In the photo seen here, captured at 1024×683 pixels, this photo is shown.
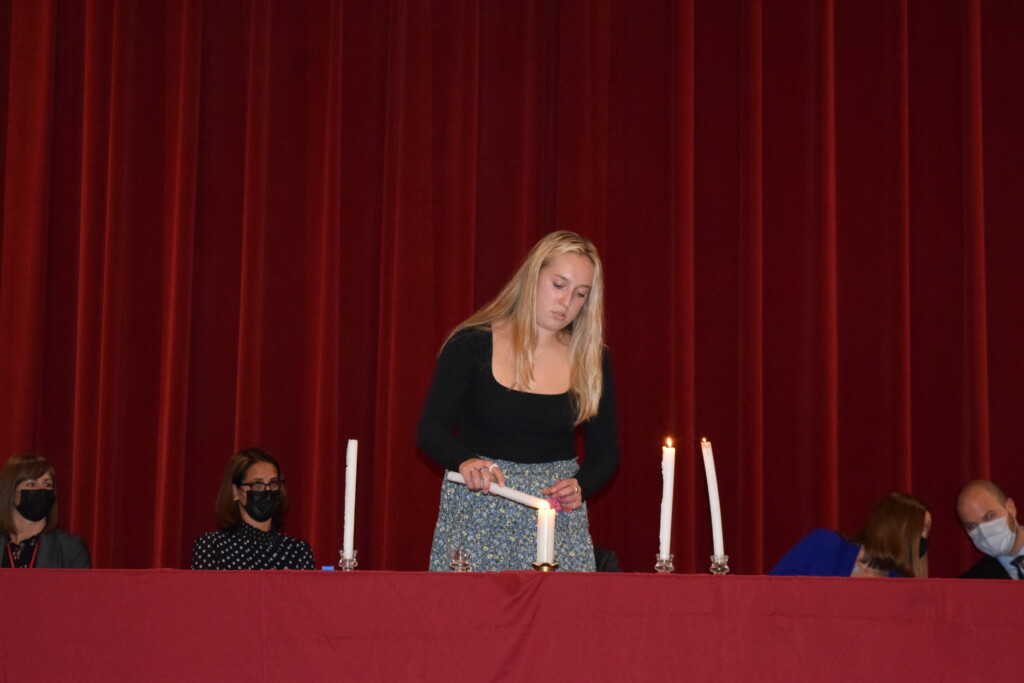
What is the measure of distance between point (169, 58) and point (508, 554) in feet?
8.59

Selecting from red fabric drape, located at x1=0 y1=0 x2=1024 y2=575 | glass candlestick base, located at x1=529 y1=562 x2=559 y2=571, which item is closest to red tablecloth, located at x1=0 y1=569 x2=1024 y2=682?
glass candlestick base, located at x1=529 y1=562 x2=559 y2=571

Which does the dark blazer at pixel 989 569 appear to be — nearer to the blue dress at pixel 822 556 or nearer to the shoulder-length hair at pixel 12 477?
the blue dress at pixel 822 556

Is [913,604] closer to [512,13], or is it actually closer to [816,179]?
[816,179]

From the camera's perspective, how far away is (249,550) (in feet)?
10.4

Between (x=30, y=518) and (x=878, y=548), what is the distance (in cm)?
251

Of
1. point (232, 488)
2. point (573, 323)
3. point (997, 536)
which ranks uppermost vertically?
point (573, 323)

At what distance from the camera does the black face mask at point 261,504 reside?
3217mm

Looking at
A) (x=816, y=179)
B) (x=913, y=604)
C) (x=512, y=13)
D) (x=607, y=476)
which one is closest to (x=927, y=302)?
(x=816, y=179)

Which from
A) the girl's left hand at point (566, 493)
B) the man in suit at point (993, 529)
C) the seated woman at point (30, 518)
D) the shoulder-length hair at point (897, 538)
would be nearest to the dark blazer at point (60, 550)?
the seated woman at point (30, 518)

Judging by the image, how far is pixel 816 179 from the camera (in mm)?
3859

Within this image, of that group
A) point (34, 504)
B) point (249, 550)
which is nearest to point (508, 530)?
point (249, 550)

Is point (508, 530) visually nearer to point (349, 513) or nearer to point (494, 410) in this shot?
point (494, 410)

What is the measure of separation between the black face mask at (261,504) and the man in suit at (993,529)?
2.14 metres

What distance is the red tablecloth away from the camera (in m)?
1.32
